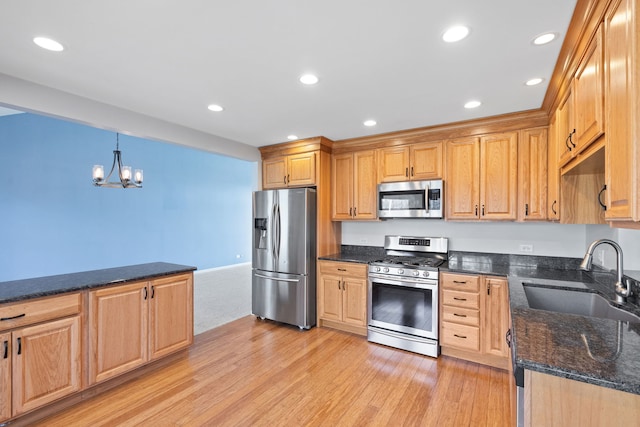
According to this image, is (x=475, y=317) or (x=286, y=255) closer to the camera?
(x=475, y=317)

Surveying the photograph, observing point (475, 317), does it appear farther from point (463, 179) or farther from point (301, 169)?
point (301, 169)

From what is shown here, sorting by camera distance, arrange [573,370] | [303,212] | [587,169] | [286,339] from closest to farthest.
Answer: [573,370], [587,169], [286,339], [303,212]

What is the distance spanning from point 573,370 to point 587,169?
1.80m

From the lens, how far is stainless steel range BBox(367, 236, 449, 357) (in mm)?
3100

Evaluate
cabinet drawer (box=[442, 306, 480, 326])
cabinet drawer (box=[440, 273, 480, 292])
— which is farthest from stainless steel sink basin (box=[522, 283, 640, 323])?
cabinet drawer (box=[442, 306, 480, 326])

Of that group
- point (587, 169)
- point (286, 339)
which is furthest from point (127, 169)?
point (587, 169)

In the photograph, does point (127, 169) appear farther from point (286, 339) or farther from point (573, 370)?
point (573, 370)

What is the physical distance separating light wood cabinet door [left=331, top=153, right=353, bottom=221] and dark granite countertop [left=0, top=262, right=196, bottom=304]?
200 centimetres

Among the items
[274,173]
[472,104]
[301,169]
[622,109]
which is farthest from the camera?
[274,173]

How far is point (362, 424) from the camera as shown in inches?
81.9

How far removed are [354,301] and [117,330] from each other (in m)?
2.41

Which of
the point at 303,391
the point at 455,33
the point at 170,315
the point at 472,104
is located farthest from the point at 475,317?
the point at 170,315

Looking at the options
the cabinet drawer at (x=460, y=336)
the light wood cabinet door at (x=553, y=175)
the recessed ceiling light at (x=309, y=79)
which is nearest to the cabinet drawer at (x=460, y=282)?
the cabinet drawer at (x=460, y=336)

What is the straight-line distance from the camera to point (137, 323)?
261cm
